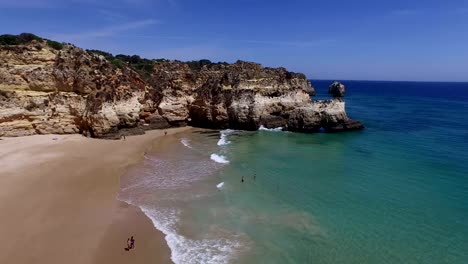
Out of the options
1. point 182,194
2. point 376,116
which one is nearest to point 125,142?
point 182,194

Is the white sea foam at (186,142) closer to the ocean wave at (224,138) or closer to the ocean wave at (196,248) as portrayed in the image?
the ocean wave at (224,138)

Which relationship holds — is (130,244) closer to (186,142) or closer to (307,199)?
(307,199)

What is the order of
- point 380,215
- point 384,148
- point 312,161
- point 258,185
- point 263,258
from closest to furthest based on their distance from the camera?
point 263,258 < point 380,215 < point 258,185 < point 312,161 < point 384,148

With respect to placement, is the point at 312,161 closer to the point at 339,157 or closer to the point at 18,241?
the point at 339,157

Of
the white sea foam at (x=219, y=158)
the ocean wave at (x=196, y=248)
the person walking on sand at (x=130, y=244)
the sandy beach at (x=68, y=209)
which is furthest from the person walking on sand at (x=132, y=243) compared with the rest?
the white sea foam at (x=219, y=158)

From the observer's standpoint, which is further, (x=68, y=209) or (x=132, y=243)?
(x=68, y=209)

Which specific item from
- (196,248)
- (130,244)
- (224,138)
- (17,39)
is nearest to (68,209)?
(130,244)

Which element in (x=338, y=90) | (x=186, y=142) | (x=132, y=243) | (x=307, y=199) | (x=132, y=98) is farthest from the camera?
(x=338, y=90)
